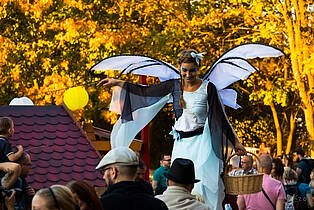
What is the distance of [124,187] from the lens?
5223 mm

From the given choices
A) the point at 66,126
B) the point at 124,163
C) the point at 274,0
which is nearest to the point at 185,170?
the point at 124,163

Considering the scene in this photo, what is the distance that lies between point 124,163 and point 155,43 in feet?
57.0

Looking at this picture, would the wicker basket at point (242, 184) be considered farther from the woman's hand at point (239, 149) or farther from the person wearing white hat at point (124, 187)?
the person wearing white hat at point (124, 187)

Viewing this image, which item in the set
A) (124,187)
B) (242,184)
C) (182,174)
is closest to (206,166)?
(242,184)

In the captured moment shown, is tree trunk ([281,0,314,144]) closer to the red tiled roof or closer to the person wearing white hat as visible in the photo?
the red tiled roof

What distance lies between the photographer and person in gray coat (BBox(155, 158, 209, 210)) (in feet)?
18.4

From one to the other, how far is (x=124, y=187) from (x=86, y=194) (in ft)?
1.02

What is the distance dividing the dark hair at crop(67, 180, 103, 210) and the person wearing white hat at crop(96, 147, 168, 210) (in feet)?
0.57

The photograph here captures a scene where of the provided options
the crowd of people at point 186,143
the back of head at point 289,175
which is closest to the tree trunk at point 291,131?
the back of head at point 289,175

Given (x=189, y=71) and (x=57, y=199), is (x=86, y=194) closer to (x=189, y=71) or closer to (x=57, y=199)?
(x=57, y=199)

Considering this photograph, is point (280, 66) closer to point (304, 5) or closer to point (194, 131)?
point (304, 5)

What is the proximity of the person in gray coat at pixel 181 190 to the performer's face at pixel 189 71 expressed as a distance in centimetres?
207

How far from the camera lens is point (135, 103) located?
8422mm

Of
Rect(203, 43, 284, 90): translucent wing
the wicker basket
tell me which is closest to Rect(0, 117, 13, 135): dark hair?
Rect(203, 43, 284, 90): translucent wing
